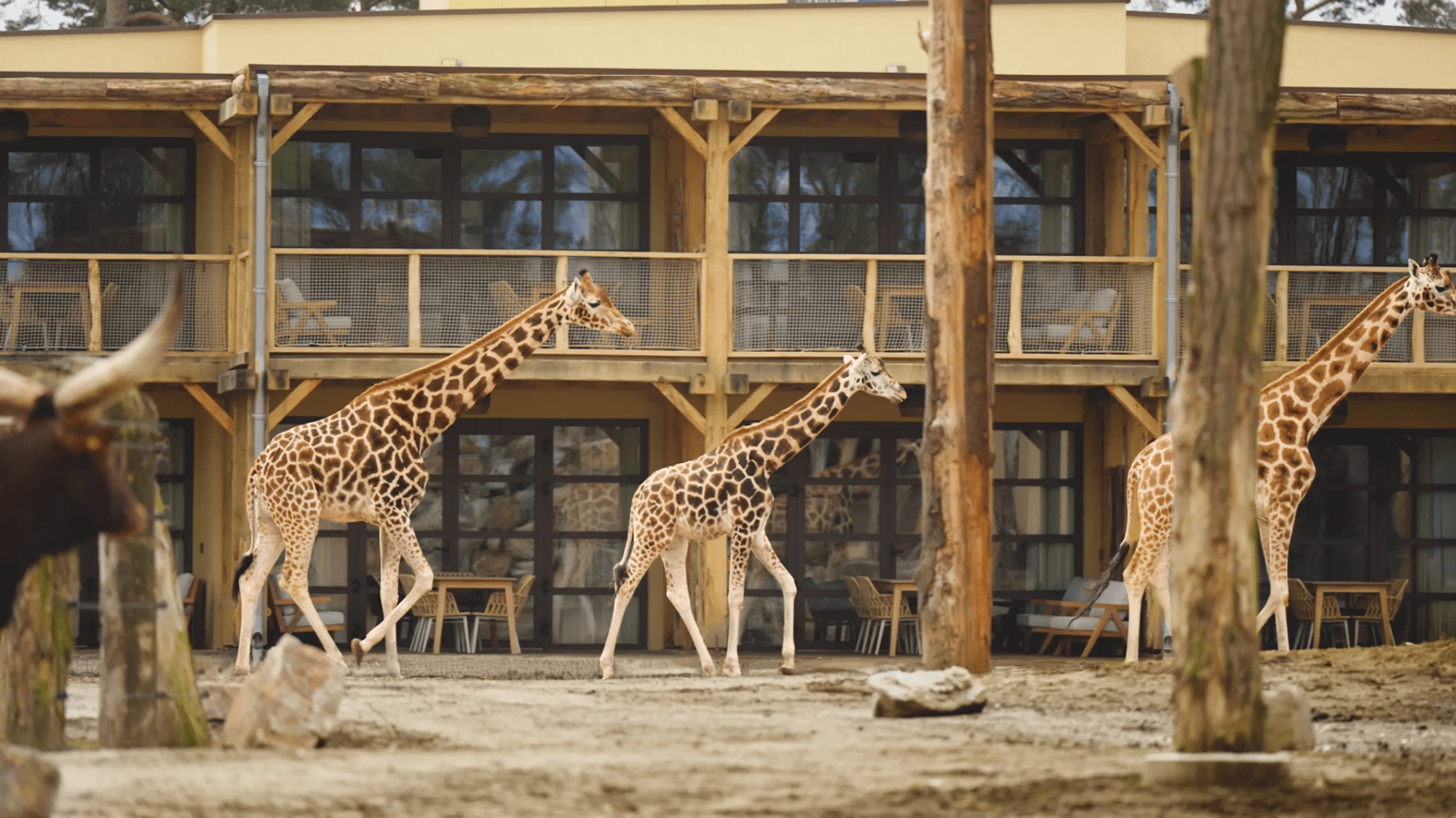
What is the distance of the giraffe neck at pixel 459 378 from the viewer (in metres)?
16.1

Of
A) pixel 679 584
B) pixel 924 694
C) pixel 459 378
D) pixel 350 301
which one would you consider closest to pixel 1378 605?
pixel 679 584

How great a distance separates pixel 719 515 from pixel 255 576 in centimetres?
361

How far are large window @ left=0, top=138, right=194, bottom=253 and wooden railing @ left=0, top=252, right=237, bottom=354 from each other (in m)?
1.93

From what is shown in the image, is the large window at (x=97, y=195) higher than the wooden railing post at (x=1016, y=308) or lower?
higher

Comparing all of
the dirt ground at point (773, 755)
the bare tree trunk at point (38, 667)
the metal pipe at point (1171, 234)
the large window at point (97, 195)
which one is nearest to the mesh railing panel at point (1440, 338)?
the metal pipe at point (1171, 234)

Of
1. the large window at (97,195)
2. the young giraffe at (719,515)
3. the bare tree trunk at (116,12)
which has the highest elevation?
the bare tree trunk at (116,12)

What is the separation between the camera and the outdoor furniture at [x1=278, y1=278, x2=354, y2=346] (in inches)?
765

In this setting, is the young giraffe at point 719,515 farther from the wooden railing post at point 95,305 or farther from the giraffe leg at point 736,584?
the wooden railing post at point 95,305

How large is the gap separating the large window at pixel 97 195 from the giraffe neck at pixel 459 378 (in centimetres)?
676

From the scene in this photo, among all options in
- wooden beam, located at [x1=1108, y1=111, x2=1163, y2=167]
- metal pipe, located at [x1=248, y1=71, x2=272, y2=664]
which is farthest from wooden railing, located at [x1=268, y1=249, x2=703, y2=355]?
wooden beam, located at [x1=1108, y1=111, x2=1163, y2=167]

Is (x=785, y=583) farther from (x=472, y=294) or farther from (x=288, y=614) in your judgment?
(x=288, y=614)

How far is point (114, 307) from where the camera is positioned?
1995cm

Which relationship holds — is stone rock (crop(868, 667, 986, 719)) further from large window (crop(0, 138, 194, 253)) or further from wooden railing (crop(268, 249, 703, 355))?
large window (crop(0, 138, 194, 253))

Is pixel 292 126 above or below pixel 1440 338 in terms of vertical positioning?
above
